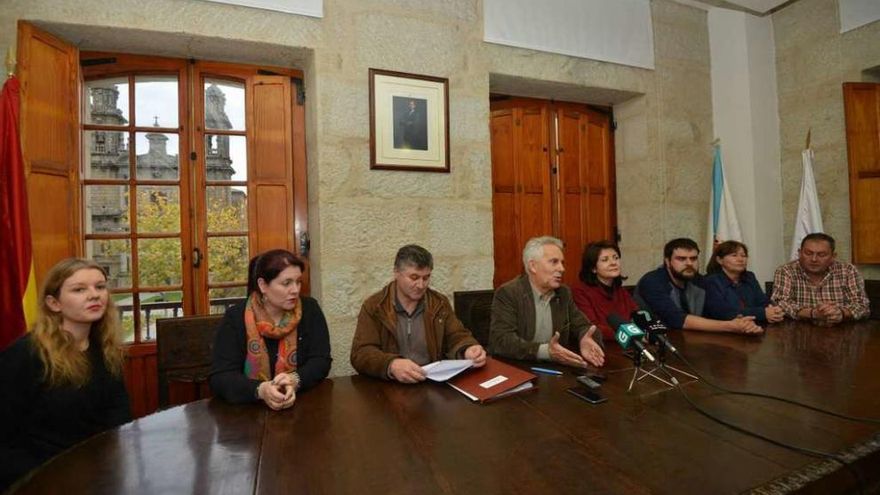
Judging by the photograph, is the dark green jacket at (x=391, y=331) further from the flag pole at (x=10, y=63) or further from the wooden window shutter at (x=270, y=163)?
the flag pole at (x=10, y=63)

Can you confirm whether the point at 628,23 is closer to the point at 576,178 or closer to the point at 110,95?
the point at 576,178

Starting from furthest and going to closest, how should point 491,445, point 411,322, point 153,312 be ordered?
point 153,312, point 411,322, point 491,445

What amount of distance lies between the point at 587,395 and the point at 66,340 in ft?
5.59

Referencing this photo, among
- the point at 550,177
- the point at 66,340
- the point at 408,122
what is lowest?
the point at 66,340

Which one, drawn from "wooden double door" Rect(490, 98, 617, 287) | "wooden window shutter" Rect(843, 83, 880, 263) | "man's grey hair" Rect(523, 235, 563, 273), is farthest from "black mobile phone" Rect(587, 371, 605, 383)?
"wooden window shutter" Rect(843, 83, 880, 263)

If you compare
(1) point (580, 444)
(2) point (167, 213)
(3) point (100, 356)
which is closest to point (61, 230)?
(2) point (167, 213)

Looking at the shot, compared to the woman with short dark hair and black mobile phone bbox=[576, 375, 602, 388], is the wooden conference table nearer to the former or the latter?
black mobile phone bbox=[576, 375, 602, 388]

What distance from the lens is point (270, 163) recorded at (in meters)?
3.05

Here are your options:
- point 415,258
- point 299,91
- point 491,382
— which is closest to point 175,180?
point 299,91

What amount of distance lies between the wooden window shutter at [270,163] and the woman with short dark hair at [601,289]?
1.90 m

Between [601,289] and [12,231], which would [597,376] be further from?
[12,231]

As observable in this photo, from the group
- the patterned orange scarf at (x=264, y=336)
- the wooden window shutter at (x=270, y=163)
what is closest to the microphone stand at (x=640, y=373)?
the patterned orange scarf at (x=264, y=336)

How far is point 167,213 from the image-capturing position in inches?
114

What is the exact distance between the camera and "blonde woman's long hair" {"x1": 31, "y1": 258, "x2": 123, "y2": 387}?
1455 millimetres
